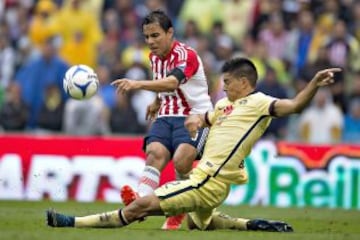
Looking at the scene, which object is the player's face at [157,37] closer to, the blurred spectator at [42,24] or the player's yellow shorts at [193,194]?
the player's yellow shorts at [193,194]

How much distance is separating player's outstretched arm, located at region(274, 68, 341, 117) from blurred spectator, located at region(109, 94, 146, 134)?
442 inches

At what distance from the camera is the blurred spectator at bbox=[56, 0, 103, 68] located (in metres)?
24.8

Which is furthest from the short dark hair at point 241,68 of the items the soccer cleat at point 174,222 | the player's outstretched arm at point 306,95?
Result: the soccer cleat at point 174,222

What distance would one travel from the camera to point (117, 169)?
20422 millimetres

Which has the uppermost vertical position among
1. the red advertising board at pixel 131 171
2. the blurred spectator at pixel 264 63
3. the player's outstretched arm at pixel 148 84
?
the player's outstretched arm at pixel 148 84

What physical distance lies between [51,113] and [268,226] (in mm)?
11103

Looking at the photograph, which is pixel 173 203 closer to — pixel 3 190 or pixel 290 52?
pixel 3 190

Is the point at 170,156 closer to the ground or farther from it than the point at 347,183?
farther from it

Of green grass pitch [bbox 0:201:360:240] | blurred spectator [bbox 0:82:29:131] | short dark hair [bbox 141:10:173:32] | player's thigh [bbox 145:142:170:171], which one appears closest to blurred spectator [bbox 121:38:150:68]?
blurred spectator [bbox 0:82:29:131]

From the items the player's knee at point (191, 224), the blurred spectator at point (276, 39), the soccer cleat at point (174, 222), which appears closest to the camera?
the player's knee at point (191, 224)

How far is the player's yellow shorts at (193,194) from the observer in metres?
12.3

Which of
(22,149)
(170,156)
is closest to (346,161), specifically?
(22,149)

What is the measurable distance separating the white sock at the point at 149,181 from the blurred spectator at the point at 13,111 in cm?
1007

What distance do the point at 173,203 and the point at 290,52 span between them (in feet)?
40.5
